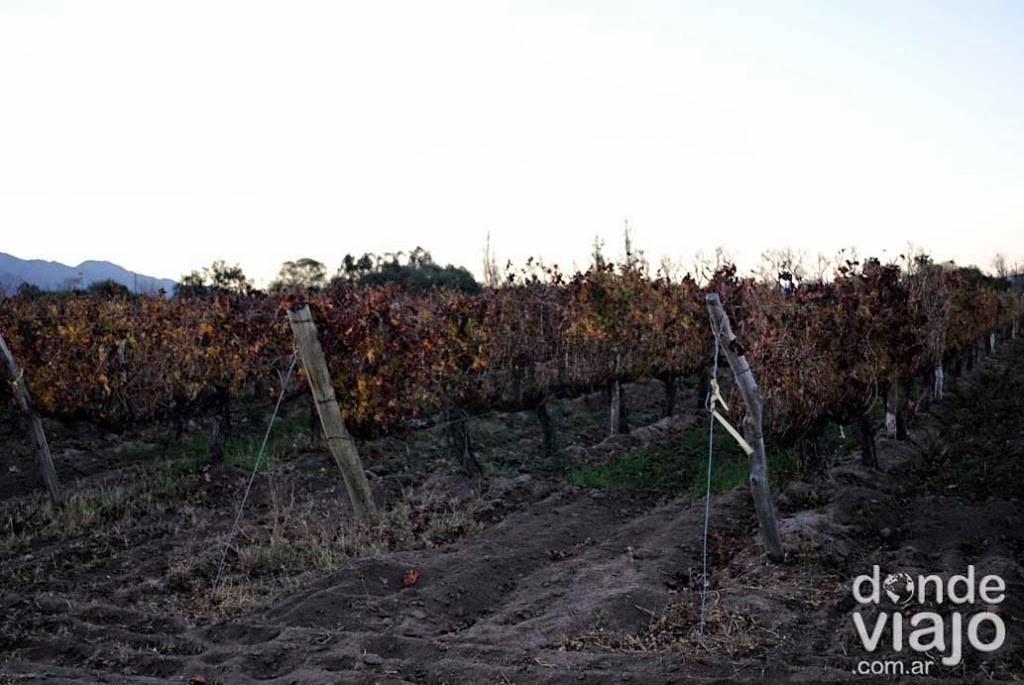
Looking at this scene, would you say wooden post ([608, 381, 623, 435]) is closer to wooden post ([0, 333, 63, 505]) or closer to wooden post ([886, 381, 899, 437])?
wooden post ([886, 381, 899, 437])

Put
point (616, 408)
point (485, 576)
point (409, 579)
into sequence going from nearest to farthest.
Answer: point (409, 579), point (485, 576), point (616, 408)

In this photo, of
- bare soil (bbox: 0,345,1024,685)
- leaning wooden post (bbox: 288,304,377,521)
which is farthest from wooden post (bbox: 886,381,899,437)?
leaning wooden post (bbox: 288,304,377,521)

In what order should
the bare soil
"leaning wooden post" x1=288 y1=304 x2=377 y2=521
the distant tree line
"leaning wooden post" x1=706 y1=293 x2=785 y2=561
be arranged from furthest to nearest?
the distant tree line < "leaning wooden post" x1=288 y1=304 x2=377 y2=521 < "leaning wooden post" x1=706 y1=293 x2=785 y2=561 < the bare soil

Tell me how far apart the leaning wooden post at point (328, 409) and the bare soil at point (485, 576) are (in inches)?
12.7

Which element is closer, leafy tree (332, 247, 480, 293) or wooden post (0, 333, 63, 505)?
wooden post (0, 333, 63, 505)

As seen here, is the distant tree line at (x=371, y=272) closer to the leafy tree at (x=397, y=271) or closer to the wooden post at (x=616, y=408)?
the leafy tree at (x=397, y=271)

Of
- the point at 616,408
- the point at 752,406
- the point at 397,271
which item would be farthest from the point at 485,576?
the point at 397,271

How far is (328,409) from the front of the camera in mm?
8367

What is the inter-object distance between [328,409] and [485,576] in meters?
2.34

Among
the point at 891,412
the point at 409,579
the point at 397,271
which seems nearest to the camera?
the point at 409,579

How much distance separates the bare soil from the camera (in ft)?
16.9

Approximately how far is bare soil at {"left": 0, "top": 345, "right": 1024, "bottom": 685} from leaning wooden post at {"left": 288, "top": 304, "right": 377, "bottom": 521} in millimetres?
323

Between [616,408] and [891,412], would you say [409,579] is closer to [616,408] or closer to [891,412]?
[616,408]

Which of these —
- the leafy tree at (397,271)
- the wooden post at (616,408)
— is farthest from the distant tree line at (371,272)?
the wooden post at (616,408)
